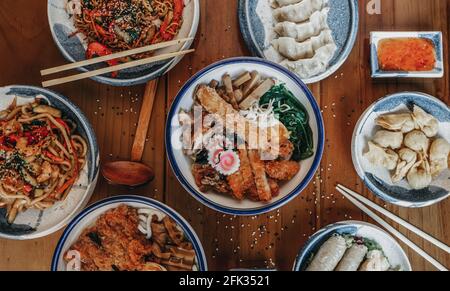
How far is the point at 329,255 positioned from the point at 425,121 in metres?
0.75

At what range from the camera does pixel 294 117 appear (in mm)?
2059

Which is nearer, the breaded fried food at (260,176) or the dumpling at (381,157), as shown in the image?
the breaded fried food at (260,176)

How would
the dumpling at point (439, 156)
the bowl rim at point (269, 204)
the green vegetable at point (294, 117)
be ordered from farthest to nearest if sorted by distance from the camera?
1. the dumpling at point (439, 156)
2. the green vegetable at point (294, 117)
3. the bowl rim at point (269, 204)

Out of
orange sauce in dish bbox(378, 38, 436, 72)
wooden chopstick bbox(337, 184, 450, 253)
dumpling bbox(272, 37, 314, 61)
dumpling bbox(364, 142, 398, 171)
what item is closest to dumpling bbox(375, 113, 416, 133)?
dumpling bbox(364, 142, 398, 171)

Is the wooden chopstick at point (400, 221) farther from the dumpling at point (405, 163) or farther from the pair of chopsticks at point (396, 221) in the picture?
the dumpling at point (405, 163)

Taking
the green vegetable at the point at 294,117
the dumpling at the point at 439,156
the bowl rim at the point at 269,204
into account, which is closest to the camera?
the bowl rim at the point at 269,204

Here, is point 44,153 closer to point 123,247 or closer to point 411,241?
point 123,247

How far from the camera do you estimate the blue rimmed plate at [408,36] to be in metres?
2.21

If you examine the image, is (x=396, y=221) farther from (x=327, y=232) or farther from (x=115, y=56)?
(x=115, y=56)

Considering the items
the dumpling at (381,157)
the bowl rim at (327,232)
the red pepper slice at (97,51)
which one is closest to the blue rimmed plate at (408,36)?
the dumpling at (381,157)

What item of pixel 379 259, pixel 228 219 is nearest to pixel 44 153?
pixel 228 219

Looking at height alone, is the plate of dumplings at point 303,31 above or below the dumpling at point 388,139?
above

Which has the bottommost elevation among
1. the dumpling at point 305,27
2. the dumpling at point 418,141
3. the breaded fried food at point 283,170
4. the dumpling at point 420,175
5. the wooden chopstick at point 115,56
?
the dumpling at point 420,175
